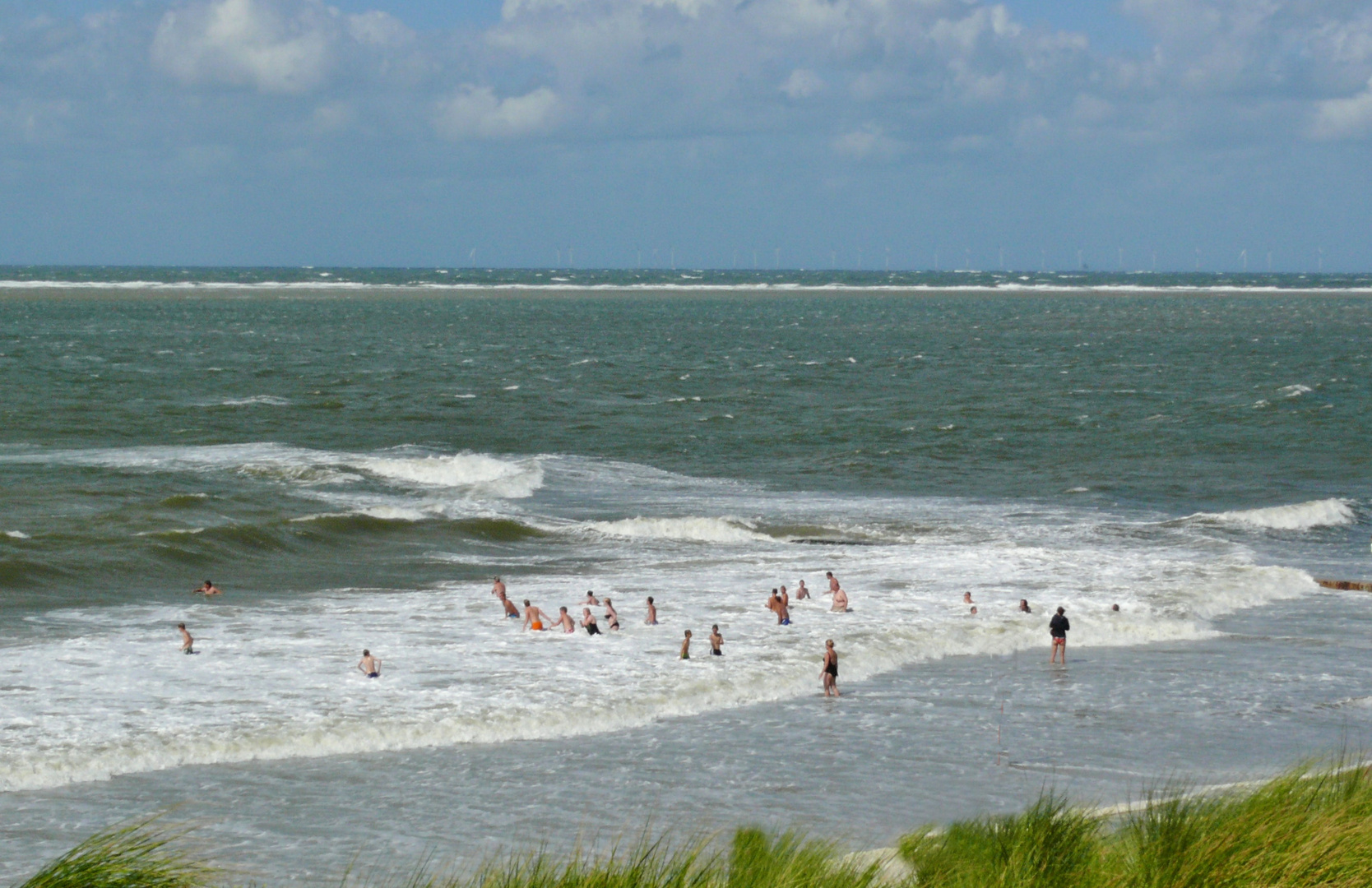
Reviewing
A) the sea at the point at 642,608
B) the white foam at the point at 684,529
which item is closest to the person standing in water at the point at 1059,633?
the sea at the point at 642,608

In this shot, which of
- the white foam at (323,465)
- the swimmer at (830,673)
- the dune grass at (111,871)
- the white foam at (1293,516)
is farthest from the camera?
the white foam at (323,465)

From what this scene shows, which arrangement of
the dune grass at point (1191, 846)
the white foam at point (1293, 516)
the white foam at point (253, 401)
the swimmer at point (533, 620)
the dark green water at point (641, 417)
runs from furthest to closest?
the white foam at point (253, 401) → the white foam at point (1293, 516) → the dark green water at point (641, 417) → the swimmer at point (533, 620) → the dune grass at point (1191, 846)

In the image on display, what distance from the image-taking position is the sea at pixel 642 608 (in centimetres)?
1639

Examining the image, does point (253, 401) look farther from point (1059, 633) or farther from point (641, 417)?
point (1059, 633)

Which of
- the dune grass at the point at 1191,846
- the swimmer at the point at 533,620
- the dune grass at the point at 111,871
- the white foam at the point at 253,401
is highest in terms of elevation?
the dune grass at the point at 111,871

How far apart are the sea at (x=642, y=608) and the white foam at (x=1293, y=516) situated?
16cm

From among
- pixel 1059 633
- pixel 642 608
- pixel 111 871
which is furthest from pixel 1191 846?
pixel 642 608

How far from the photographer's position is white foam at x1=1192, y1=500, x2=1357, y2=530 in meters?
37.0

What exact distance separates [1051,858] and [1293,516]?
103ft

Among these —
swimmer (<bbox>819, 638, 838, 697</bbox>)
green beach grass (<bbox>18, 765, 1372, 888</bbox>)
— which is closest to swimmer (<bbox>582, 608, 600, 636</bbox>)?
swimmer (<bbox>819, 638, 838, 697</bbox>)

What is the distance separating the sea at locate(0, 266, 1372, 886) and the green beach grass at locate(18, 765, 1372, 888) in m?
2.79

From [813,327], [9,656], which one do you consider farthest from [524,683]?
[813,327]

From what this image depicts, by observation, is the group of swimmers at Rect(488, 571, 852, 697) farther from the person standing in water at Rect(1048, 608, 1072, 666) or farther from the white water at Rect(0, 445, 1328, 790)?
the person standing in water at Rect(1048, 608, 1072, 666)

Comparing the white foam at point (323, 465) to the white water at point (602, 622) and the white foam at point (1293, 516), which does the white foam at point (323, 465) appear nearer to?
the white water at point (602, 622)
